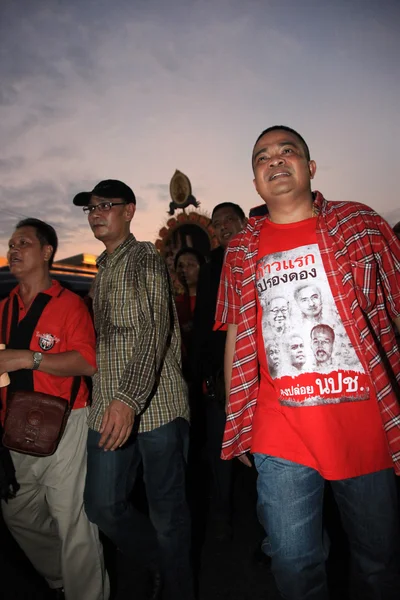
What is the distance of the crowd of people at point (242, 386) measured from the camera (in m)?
1.88

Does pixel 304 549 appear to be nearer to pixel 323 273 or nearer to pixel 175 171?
pixel 323 273

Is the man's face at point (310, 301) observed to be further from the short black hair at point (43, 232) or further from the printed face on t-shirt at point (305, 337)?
the short black hair at point (43, 232)

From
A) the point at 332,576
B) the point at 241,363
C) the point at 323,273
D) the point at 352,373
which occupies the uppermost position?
the point at 323,273

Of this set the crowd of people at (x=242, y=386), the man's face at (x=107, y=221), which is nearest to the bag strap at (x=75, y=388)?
the crowd of people at (x=242, y=386)

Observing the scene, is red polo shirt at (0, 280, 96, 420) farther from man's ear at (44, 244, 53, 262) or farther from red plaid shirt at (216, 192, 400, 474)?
red plaid shirt at (216, 192, 400, 474)

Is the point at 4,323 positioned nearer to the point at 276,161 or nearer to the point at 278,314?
the point at 278,314

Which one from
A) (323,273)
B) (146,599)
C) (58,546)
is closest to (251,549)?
(146,599)

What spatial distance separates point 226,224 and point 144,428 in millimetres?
2347

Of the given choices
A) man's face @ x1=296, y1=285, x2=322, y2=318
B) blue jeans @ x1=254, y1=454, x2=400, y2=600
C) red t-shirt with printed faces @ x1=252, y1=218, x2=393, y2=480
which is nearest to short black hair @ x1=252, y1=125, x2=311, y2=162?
red t-shirt with printed faces @ x1=252, y1=218, x2=393, y2=480

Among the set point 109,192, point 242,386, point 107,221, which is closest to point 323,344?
point 242,386

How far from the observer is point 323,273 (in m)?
2.01

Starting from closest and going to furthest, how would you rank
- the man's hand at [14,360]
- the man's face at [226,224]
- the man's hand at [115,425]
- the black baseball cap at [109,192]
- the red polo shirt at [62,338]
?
the man's hand at [115,425]
the man's hand at [14,360]
the red polo shirt at [62,338]
the black baseball cap at [109,192]
the man's face at [226,224]

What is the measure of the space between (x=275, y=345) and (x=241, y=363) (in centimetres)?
22

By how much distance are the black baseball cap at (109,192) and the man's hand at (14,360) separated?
1.07 meters
